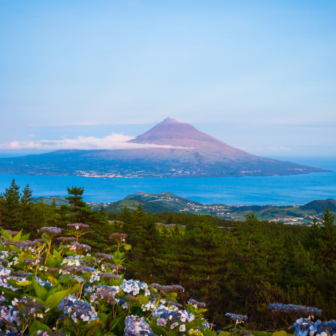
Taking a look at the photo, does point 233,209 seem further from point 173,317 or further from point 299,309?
point 173,317

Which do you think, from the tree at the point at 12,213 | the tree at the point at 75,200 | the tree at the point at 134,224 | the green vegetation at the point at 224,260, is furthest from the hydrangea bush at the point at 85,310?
the tree at the point at 12,213

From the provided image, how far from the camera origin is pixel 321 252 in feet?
52.0

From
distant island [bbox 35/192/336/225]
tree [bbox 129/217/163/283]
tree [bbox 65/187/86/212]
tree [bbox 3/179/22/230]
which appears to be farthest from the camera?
distant island [bbox 35/192/336/225]

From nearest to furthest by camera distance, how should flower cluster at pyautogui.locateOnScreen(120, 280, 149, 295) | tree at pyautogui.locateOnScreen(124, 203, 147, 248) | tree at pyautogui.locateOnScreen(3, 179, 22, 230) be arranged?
flower cluster at pyautogui.locateOnScreen(120, 280, 149, 295)
tree at pyautogui.locateOnScreen(124, 203, 147, 248)
tree at pyautogui.locateOnScreen(3, 179, 22, 230)

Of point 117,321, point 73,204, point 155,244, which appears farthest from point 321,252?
point 117,321

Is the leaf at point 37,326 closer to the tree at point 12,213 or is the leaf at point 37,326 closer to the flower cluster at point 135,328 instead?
the flower cluster at point 135,328

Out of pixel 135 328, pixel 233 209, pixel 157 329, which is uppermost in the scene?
pixel 135 328

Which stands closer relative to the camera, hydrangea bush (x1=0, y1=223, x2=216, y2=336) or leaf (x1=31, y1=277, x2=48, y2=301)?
hydrangea bush (x1=0, y1=223, x2=216, y2=336)

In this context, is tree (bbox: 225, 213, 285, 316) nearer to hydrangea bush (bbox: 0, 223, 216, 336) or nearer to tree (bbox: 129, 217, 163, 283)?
tree (bbox: 129, 217, 163, 283)

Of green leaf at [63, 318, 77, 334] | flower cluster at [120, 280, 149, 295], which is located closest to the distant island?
flower cluster at [120, 280, 149, 295]

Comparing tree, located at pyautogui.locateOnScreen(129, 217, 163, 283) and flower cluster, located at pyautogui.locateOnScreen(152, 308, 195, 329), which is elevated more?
flower cluster, located at pyautogui.locateOnScreen(152, 308, 195, 329)

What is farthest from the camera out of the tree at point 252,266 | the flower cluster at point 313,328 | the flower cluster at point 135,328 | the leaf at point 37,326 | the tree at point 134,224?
the tree at point 134,224

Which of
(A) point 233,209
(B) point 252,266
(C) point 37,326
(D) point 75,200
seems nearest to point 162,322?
(C) point 37,326

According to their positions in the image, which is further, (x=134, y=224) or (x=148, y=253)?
(x=134, y=224)
